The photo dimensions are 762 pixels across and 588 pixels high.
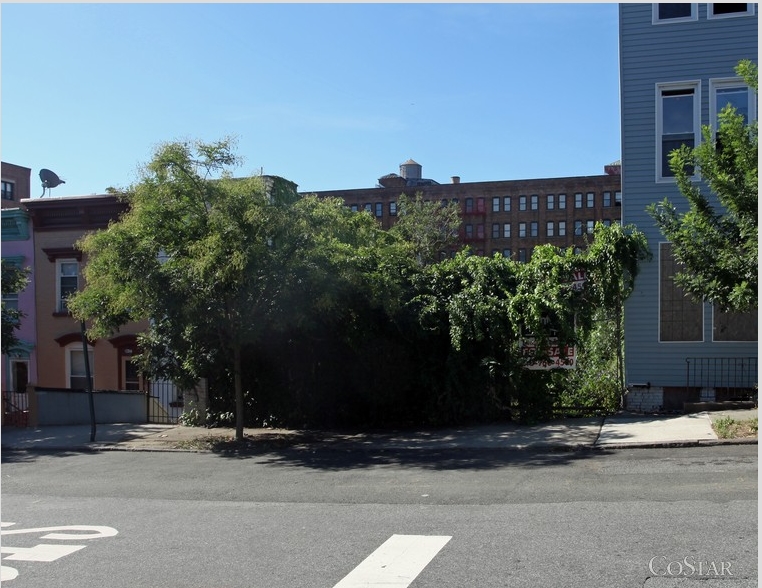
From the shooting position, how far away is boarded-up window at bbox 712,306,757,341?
643 inches

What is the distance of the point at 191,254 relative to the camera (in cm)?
1383

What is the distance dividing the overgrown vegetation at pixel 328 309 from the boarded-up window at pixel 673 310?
3.25 feet

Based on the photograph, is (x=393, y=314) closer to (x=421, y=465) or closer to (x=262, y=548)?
(x=421, y=465)

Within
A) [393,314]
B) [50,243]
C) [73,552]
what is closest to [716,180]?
[393,314]

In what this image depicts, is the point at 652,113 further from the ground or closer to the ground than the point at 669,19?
closer to the ground

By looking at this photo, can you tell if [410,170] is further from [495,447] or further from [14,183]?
[495,447]

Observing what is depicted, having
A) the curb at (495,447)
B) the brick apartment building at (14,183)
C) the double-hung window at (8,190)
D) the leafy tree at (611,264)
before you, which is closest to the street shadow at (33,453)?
the curb at (495,447)

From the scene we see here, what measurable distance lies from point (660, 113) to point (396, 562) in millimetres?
13789

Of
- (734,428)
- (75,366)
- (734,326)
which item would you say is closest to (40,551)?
(734,428)

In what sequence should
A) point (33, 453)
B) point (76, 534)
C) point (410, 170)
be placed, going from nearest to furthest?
1. point (76, 534)
2. point (33, 453)
3. point (410, 170)

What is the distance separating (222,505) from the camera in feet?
30.9

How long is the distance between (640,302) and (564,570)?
1202 cm

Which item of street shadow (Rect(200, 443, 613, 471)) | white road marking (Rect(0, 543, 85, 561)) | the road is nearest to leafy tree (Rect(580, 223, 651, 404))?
street shadow (Rect(200, 443, 613, 471))

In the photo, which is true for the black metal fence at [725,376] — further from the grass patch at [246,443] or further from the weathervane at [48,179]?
the weathervane at [48,179]
